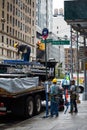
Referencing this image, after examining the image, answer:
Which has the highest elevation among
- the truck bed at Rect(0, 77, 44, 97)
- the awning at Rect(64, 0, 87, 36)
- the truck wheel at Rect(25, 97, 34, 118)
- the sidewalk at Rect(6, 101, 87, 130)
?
the awning at Rect(64, 0, 87, 36)

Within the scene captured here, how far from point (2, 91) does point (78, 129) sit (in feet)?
13.5

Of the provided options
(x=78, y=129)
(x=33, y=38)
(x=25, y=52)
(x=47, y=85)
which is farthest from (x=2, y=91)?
(x=33, y=38)

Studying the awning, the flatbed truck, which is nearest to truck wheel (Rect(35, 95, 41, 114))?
the flatbed truck

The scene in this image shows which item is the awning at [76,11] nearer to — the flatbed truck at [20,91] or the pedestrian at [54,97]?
the pedestrian at [54,97]

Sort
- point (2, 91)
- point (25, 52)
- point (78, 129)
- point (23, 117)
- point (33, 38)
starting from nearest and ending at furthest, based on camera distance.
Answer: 1. point (78, 129)
2. point (2, 91)
3. point (23, 117)
4. point (25, 52)
5. point (33, 38)

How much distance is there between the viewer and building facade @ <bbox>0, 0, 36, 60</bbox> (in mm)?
107312

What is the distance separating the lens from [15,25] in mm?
119438

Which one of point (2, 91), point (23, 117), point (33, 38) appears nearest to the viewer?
point (2, 91)

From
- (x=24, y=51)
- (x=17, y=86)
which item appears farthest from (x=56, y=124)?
(x=24, y=51)

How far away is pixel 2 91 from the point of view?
16.8 meters

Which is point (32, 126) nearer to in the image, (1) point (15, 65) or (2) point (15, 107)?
(2) point (15, 107)

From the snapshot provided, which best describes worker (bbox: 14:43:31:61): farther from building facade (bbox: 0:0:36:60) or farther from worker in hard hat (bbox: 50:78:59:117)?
building facade (bbox: 0:0:36:60)

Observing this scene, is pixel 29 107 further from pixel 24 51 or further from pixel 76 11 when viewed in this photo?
pixel 24 51

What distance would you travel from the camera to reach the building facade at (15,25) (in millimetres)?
107312
